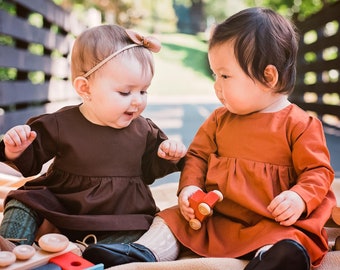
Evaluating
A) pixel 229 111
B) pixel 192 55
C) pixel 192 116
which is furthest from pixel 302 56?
pixel 192 55

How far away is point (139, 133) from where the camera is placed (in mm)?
1519

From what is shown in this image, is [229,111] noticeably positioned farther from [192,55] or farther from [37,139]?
[192,55]

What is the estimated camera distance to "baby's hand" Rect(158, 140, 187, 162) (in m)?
1.46

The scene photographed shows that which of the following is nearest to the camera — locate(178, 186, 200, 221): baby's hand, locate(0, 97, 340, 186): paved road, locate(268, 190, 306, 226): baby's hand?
locate(268, 190, 306, 226): baby's hand

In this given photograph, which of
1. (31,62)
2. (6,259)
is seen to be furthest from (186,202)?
(31,62)

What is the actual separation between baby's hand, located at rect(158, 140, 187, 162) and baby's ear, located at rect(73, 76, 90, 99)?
0.85 ft

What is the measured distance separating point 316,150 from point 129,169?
0.52 meters

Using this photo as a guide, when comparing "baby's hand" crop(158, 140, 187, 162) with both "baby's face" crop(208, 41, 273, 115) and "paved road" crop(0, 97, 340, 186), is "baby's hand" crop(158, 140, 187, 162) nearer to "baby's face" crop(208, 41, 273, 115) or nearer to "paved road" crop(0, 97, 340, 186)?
"baby's face" crop(208, 41, 273, 115)

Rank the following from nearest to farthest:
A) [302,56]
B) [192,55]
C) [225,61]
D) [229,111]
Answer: [225,61]
[229,111]
[302,56]
[192,55]

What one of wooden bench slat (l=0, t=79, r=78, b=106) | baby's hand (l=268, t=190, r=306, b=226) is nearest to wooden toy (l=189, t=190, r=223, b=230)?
baby's hand (l=268, t=190, r=306, b=226)

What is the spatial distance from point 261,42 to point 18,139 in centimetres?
68

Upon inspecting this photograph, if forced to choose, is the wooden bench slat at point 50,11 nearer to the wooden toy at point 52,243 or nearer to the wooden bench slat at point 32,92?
the wooden bench slat at point 32,92

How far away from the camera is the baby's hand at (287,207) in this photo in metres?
1.23

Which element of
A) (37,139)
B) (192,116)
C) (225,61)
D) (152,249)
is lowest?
(192,116)
